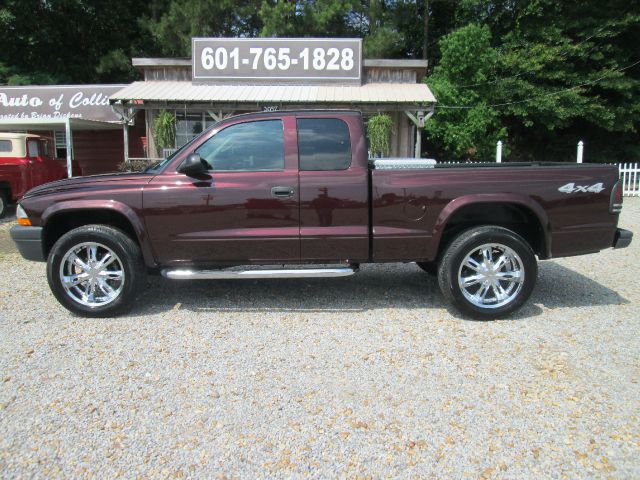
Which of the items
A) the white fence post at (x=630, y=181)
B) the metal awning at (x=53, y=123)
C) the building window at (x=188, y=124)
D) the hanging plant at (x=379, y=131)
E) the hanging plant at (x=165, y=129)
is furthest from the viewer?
the building window at (x=188, y=124)

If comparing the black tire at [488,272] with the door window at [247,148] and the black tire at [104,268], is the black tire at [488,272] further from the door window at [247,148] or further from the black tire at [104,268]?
the black tire at [104,268]

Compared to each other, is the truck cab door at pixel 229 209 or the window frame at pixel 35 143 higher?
the window frame at pixel 35 143

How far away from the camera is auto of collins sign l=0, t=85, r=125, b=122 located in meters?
17.3

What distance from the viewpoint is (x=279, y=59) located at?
1627 cm

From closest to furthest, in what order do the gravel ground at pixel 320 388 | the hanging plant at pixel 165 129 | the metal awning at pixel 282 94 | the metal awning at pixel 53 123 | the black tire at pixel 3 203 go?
1. the gravel ground at pixel 320 388
2. the black tire at pixel 3 203
3. the metal awning at pixel 53 123
4. the metal awning at pixel 282 94
5. the hanging plant at pixel 165 129

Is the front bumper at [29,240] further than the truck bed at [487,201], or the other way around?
the front bumper at [29,240]

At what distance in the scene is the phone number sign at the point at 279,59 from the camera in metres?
16.2

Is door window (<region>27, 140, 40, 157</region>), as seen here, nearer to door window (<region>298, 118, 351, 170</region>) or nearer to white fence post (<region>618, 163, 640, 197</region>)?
door window (<region>298, 118, 351, 170</region>)

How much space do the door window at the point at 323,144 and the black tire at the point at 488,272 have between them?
1312 millimetres

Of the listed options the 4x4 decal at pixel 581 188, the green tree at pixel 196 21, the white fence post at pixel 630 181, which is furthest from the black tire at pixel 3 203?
the white fence post at pixel 630 181

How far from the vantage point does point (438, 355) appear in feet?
12.7

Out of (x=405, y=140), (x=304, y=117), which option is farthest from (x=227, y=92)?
(x=304, y=117)

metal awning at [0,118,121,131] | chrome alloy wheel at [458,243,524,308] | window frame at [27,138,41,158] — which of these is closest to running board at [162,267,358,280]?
chrome alloy wheel at [458,243,524,308]

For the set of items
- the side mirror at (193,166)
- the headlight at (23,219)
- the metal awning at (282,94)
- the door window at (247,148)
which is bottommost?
the headlight at (23,219)
